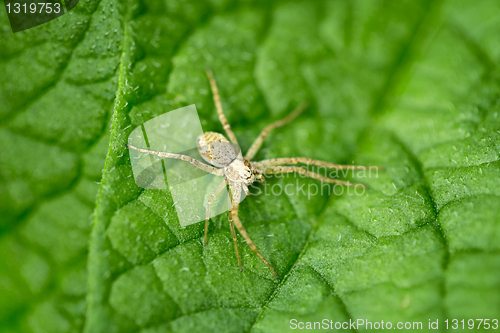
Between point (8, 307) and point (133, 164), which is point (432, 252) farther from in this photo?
point (8, 307)

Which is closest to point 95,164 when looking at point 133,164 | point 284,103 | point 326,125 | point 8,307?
point 133,164

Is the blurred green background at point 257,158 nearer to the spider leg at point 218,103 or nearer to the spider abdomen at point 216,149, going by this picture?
the spider leg at point 218,103

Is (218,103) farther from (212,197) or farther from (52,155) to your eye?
(52,155)

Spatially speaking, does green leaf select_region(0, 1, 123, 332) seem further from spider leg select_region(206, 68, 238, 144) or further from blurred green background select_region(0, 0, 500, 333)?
spider leg select_region(206, 68, 238, 144)

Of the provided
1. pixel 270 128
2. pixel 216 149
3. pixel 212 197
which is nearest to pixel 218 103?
pixel 216 149

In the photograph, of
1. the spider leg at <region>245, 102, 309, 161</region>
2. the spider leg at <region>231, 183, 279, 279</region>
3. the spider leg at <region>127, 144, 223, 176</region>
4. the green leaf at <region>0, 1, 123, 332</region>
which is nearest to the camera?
the green leaf at <region>0, 1, 123, 332</region>

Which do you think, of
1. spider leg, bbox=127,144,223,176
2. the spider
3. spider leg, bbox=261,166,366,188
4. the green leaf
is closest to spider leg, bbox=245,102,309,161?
the spider

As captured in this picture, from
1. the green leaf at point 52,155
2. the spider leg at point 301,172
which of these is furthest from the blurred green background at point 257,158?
the spider leg at point 301,172
